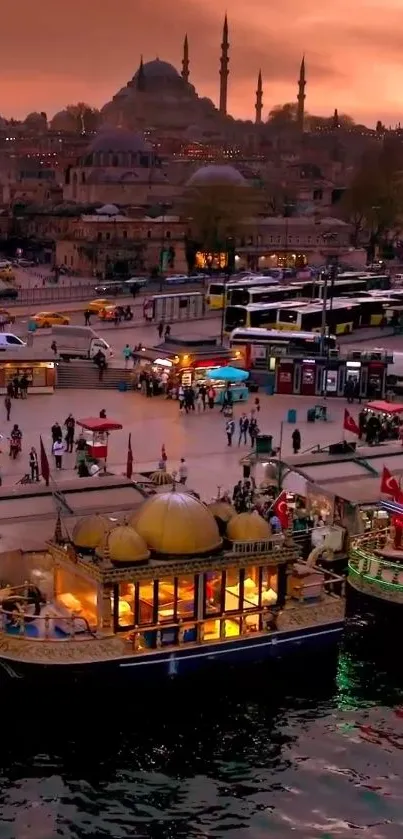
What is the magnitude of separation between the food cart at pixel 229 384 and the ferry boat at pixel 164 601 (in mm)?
18685

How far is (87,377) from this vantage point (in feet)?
132

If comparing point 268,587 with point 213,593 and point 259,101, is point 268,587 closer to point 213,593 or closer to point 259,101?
point 213,593

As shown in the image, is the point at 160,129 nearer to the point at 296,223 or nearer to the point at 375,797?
the point at 296,223

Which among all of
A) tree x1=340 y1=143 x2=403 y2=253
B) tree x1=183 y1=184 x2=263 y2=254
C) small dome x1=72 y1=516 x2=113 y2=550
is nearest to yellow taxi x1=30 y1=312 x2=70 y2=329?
tree x1=183 y1=184 x2=263 y2=254

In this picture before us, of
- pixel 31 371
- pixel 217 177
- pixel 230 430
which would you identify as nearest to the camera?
pixel 230 430

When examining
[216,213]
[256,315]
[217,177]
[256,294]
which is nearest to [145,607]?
[256,315]

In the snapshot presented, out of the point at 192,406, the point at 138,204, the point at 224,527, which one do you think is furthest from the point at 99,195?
the point at 224,527

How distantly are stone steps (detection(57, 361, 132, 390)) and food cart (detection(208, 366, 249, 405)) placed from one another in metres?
3.89

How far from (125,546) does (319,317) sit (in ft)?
113

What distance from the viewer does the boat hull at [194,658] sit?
15609mm

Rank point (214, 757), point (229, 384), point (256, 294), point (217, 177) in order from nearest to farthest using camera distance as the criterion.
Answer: point (214, 757), point (229, 384), point (256, 294), point (217, 177)

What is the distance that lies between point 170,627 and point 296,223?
7534 cm

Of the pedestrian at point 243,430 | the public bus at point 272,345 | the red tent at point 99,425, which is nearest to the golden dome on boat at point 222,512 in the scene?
the red tent at point 99,425

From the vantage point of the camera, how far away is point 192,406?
35.9 meters
